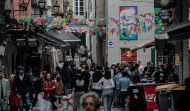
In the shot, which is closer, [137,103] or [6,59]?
[137,103]

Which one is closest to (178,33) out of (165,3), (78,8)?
(165,3)

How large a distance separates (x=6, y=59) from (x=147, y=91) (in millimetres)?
10345

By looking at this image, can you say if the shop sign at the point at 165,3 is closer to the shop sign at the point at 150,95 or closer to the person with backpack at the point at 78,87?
the shop sign at the point at 150,95

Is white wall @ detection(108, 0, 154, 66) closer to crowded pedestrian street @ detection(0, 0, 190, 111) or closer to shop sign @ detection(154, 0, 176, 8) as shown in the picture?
crowded pedestrian street @ detection(0, 0, 190, 111)

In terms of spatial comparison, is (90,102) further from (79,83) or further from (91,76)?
(91,76)

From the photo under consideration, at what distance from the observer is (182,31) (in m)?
12.0

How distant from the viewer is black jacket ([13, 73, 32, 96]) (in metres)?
16.7

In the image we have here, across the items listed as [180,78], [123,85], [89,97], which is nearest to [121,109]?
[123,85]

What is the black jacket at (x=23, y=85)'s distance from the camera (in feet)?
54.6

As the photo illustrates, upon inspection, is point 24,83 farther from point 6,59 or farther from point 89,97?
point 89,97

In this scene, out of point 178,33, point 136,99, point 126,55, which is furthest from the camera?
point 126,55

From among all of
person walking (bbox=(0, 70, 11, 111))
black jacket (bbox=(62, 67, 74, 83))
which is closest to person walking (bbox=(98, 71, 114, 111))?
person walking (bbox=(0, 70, 11, 111))

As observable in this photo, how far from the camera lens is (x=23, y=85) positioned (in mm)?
16797

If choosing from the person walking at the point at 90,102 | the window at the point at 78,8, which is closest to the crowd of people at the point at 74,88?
the person walking at the point at 90,102
